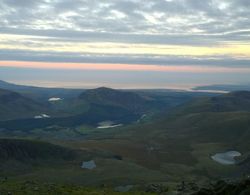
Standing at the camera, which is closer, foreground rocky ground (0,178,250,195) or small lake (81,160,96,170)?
foreground rocky ground (0,178,250,195)

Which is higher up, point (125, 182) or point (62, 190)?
point (62, 190)

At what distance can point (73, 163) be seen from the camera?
19462 centimetres

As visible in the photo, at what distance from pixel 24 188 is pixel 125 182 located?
72.4 metres

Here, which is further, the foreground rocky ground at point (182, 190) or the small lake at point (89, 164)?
the small lake at point (89, 164)

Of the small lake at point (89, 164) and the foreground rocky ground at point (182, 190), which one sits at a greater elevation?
the foreground rocky ground at point (182, 190)

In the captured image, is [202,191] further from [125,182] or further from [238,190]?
[125,182]

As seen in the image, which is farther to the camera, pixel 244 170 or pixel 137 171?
pixel 244 170

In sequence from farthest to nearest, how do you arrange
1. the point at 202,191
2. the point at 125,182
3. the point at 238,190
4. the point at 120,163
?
1. the point at 120,163
2. the point at 125,182
3. the point at 202,191
4. the point at 238,190

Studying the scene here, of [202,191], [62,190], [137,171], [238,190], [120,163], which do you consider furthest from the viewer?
[120,163]

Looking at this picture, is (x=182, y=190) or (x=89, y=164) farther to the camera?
(x=89, y=164)

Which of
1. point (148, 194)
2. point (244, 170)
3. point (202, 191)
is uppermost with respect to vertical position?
point (202, 191)

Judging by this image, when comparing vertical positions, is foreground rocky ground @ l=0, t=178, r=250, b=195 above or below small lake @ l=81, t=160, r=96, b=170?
above

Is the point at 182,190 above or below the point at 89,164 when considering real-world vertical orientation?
above

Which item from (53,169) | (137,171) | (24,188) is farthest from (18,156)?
(24,188)
